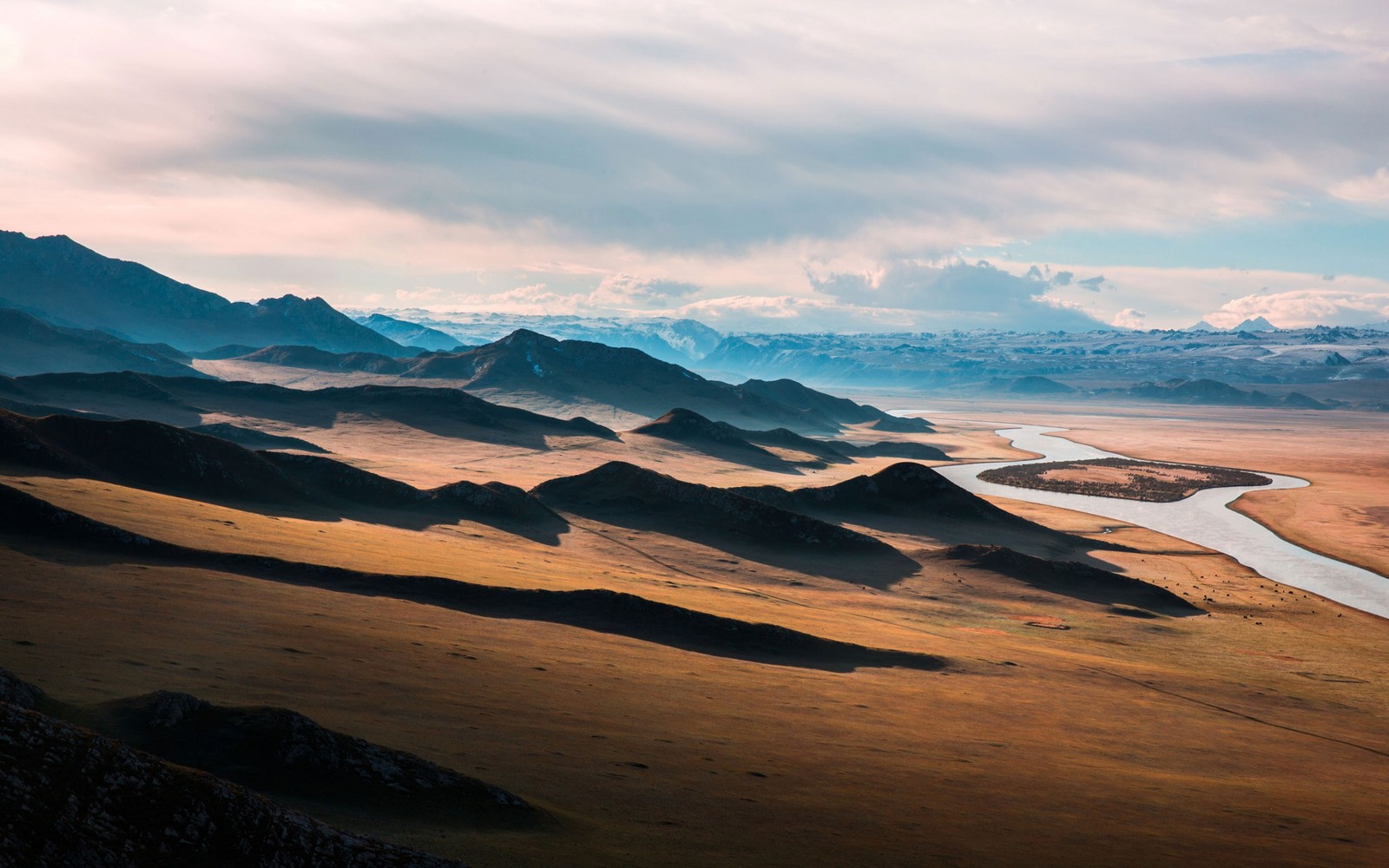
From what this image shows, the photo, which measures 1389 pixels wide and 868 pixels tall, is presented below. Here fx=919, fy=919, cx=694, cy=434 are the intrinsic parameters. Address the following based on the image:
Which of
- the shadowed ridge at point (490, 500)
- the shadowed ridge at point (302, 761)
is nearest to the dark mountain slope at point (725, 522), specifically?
the shadowed ridge at point (490, 500)

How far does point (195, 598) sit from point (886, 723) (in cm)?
2674

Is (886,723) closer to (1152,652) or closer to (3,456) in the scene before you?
(1152,652)

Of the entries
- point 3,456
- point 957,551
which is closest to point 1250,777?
point 957,551

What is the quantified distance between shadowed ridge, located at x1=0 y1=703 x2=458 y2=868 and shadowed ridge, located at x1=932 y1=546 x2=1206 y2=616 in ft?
227

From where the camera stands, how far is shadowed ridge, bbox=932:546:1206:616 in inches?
2825

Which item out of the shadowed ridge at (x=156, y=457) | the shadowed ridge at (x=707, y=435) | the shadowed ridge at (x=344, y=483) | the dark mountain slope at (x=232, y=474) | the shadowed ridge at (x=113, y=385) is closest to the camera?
the dark mountain slope at (x=232, y=474)

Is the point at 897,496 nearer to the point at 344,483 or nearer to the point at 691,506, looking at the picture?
the point at 691,506

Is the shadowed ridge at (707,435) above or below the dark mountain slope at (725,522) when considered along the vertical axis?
above

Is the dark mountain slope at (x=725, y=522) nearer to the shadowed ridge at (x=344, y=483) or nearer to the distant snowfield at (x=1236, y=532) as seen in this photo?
the shadowed ridge at (x=344, y=483)

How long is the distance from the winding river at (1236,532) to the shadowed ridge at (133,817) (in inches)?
3219

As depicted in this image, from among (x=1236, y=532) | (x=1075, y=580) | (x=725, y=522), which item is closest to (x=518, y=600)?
(x=725, y=522)

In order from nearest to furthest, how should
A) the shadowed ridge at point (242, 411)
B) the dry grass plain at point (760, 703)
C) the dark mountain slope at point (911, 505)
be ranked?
the dry grass plain at point (760, 703), the dark mountain slope at point (911, 505), the shadowed ridge at point (242, 411)

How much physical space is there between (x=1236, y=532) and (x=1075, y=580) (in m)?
46.7

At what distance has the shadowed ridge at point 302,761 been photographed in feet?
60.7
